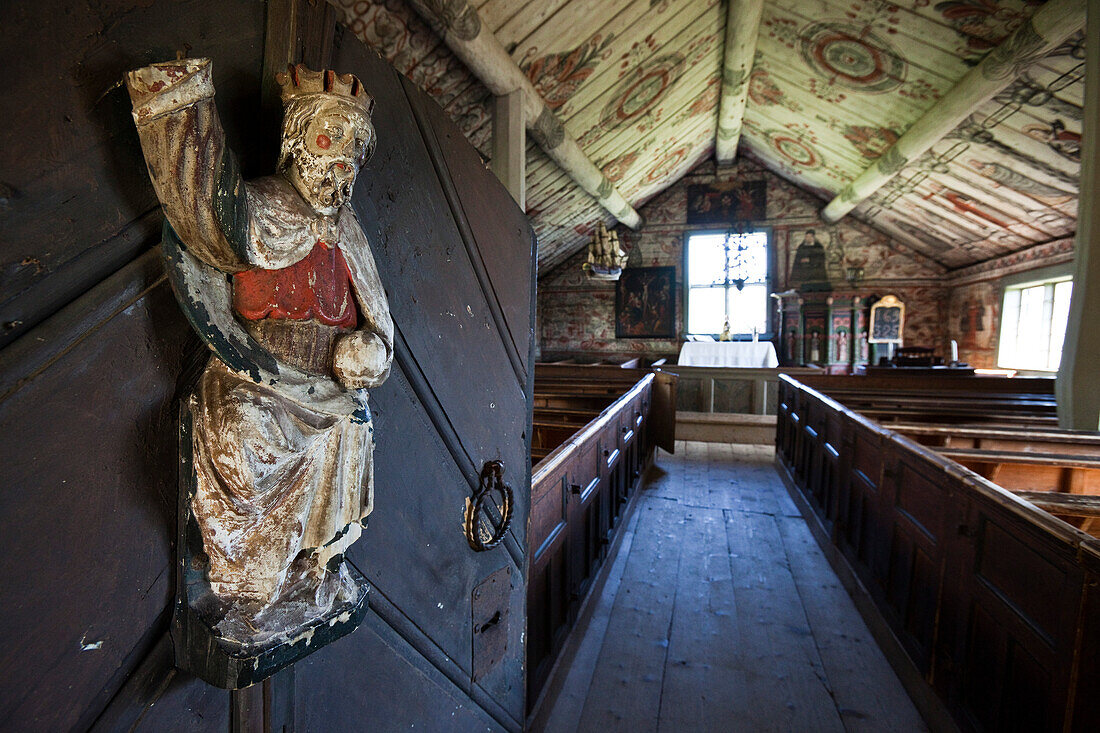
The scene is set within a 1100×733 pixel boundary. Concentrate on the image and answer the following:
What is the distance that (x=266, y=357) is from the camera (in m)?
0.57

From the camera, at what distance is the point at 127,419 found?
532mm

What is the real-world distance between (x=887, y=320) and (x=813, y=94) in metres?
5.43

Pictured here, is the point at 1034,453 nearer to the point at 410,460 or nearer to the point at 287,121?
the point at 410,460

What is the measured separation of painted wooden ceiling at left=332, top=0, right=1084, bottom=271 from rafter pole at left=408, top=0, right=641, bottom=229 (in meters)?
0.13

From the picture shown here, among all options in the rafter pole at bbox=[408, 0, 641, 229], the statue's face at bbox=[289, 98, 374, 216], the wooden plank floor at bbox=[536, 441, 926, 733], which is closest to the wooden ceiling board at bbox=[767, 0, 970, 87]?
the rafter pole at bbox=[408, 0, 641, 229]

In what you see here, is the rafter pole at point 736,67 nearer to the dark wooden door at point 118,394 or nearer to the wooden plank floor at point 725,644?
the wooden plank floor at point 725,644

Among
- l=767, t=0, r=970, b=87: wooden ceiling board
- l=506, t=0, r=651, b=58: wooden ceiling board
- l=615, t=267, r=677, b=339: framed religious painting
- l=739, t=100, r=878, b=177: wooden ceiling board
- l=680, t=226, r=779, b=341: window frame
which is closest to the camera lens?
l=506, t=0, r=651, b=58: wooden ceiling board

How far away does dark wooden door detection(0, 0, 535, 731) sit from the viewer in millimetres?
454

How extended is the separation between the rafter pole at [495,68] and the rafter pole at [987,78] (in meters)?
4.00

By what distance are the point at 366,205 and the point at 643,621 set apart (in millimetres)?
2381

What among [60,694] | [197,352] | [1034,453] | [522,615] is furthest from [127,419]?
[1034,453]

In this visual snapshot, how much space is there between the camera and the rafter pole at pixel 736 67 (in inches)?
221

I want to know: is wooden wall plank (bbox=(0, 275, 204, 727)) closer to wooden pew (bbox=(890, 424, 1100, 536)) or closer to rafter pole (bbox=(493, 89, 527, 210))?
wooden pew (bbox=(890, 424, 1100, 536))

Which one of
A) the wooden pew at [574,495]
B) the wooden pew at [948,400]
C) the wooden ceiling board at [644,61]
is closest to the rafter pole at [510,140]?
the wooden ceiling board at [644,61]
